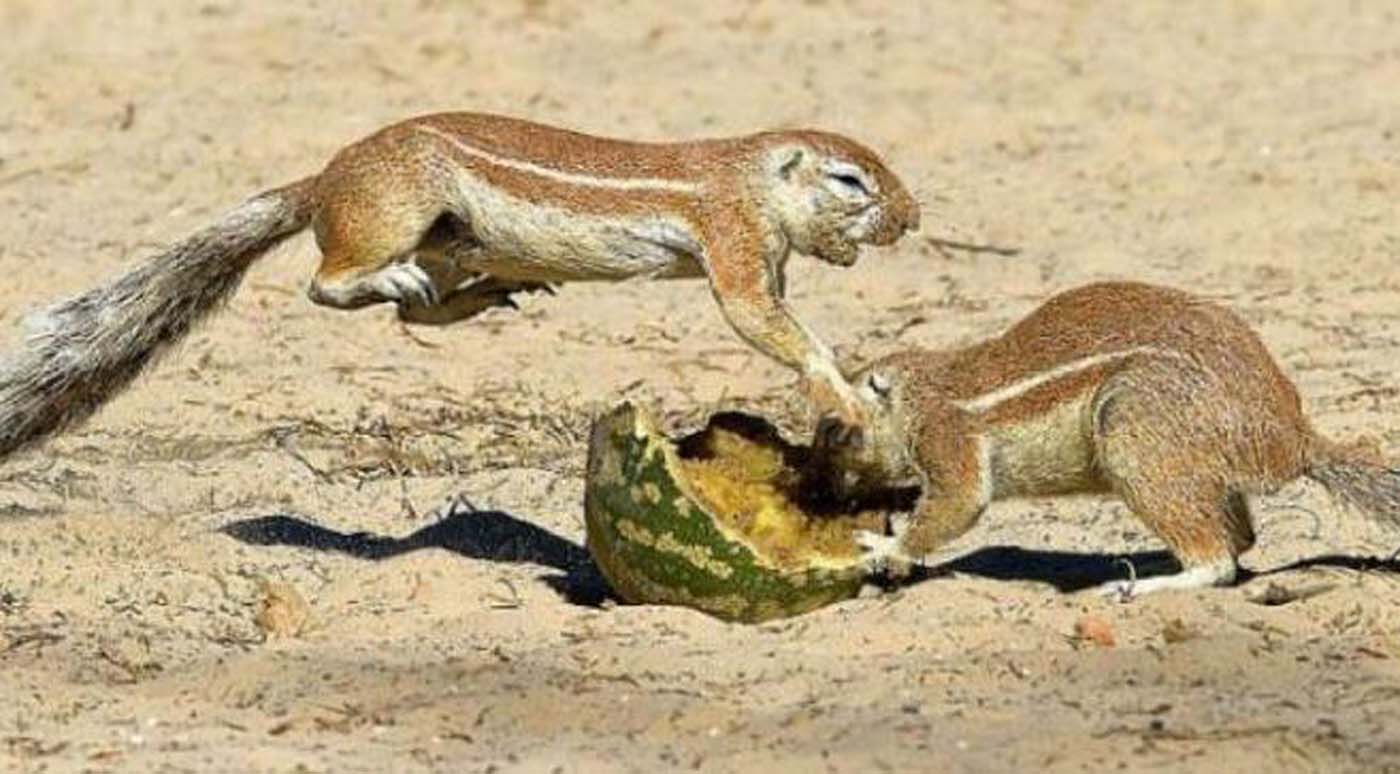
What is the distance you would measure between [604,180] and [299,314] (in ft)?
9.23

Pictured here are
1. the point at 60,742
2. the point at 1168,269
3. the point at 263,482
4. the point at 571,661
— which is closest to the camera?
the point at 60,742

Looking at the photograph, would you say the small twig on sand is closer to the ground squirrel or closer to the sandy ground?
the sandy ground

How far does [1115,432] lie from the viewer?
24.1 ft

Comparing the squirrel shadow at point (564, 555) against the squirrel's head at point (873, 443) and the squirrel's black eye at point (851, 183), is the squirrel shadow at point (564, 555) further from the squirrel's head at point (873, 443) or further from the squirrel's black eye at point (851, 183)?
the squirrel's black eye at point (851, 183)

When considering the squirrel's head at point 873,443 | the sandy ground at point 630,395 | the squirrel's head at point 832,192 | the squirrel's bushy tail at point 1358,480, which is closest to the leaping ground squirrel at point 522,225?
the squirrel's head at point 832,192

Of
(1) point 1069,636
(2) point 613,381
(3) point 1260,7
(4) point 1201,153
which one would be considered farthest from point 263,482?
(3) point 1260,7

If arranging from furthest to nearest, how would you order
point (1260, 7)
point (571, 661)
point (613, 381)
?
1. point (1260, 7)
2. point (613, 381)
3. point (571, 661)

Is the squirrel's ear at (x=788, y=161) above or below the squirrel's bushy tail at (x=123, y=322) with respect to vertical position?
above

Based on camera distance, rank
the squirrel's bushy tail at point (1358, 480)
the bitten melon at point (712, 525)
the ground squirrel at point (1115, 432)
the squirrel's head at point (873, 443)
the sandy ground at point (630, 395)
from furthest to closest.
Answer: the squirrel's head at point (873, 443) → the squirrel's bushy tail at point (1358, 480) → the ground squirrel at point (1115, 432) → the bitten melon at point (712, 525) → the sandy ground at point (630, 395)

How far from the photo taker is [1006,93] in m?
13.1

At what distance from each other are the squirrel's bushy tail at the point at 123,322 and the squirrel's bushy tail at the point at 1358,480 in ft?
8.58

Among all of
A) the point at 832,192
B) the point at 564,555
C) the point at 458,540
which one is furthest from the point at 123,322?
the point at 832,192

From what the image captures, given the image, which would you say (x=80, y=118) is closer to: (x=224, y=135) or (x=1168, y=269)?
(x=224, y=135)

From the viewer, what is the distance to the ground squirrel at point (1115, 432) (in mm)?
7336
